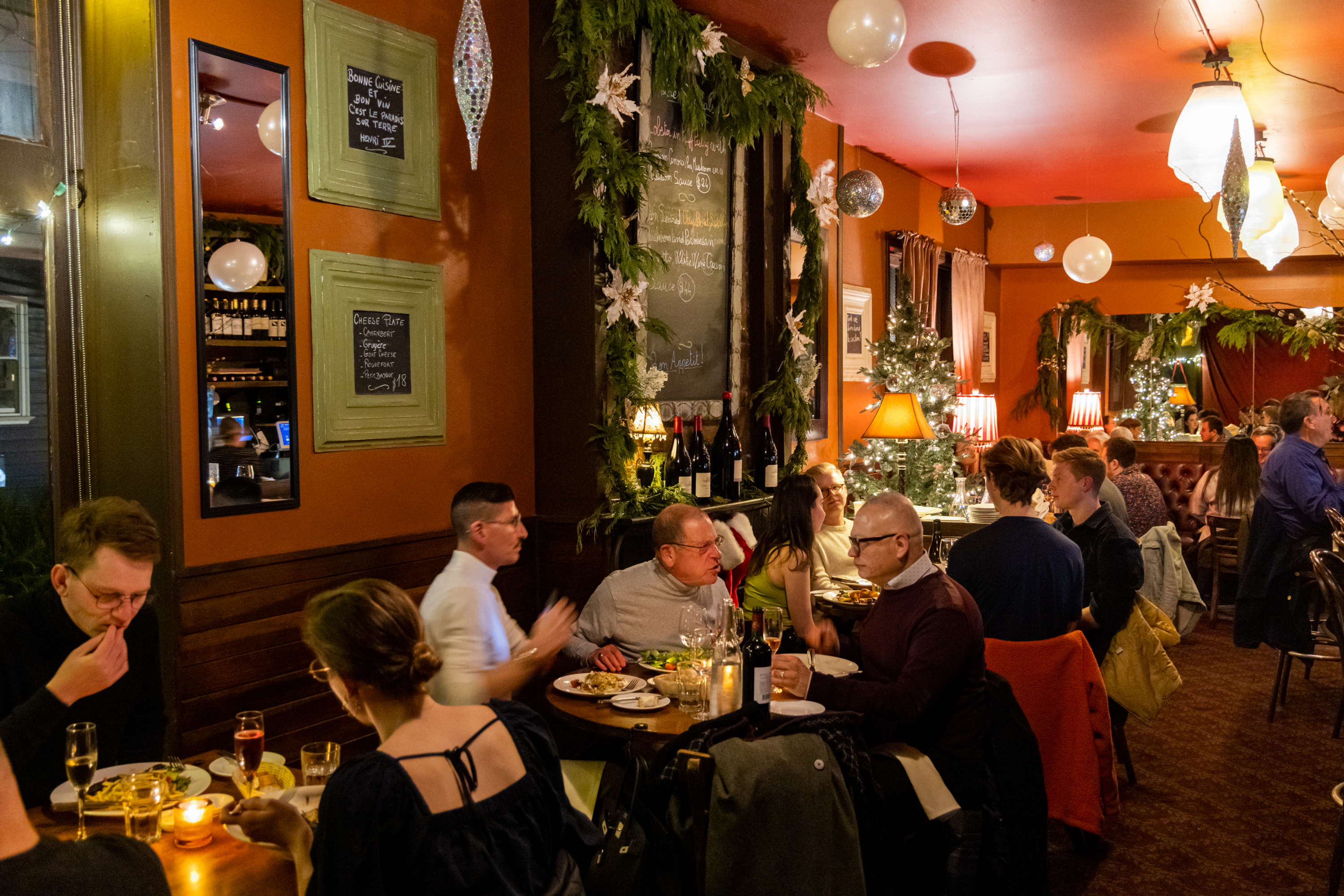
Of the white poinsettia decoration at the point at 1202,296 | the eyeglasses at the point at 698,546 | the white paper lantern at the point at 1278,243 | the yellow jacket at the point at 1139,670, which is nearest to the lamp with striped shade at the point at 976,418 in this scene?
the white paper lantern at the point at 1278,243

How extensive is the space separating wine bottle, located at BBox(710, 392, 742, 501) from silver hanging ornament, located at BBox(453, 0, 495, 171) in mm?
2306

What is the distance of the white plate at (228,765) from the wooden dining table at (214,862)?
0.86 feet

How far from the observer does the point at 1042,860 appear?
2.88 meters

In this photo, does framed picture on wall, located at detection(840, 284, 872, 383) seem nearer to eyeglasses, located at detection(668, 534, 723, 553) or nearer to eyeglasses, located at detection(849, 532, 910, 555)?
eyeglasses, located at detection(668, 534, 723, 553)

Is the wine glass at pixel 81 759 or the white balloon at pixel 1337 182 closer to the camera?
the wine glass at pixel 81 759

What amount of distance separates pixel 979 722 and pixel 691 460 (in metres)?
2.72

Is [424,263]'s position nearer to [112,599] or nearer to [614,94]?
[614,94]

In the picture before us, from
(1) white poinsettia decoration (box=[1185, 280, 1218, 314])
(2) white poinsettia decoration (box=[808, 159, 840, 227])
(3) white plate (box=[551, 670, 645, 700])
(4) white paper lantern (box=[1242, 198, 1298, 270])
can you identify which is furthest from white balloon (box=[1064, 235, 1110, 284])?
(3) white plate (box=[551, 670, 645, 700])

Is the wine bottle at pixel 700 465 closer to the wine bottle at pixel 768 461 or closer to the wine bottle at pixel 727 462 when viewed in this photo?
the wine bottle at pixel 727 462

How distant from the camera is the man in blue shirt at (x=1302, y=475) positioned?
19.5ft

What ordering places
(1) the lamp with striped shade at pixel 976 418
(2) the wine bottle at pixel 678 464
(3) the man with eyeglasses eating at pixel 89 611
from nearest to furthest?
(3) the man with eyeglasses eating at pixel 89 611 < (2) the wine bottle at pixel 678 464 < (1) the lamp with striped shade at pixel 976 418

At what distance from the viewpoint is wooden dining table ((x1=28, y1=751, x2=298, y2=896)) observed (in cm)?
186

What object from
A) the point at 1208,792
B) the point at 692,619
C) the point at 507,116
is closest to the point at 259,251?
the point at 507,116

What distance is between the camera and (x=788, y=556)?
14.3ft
